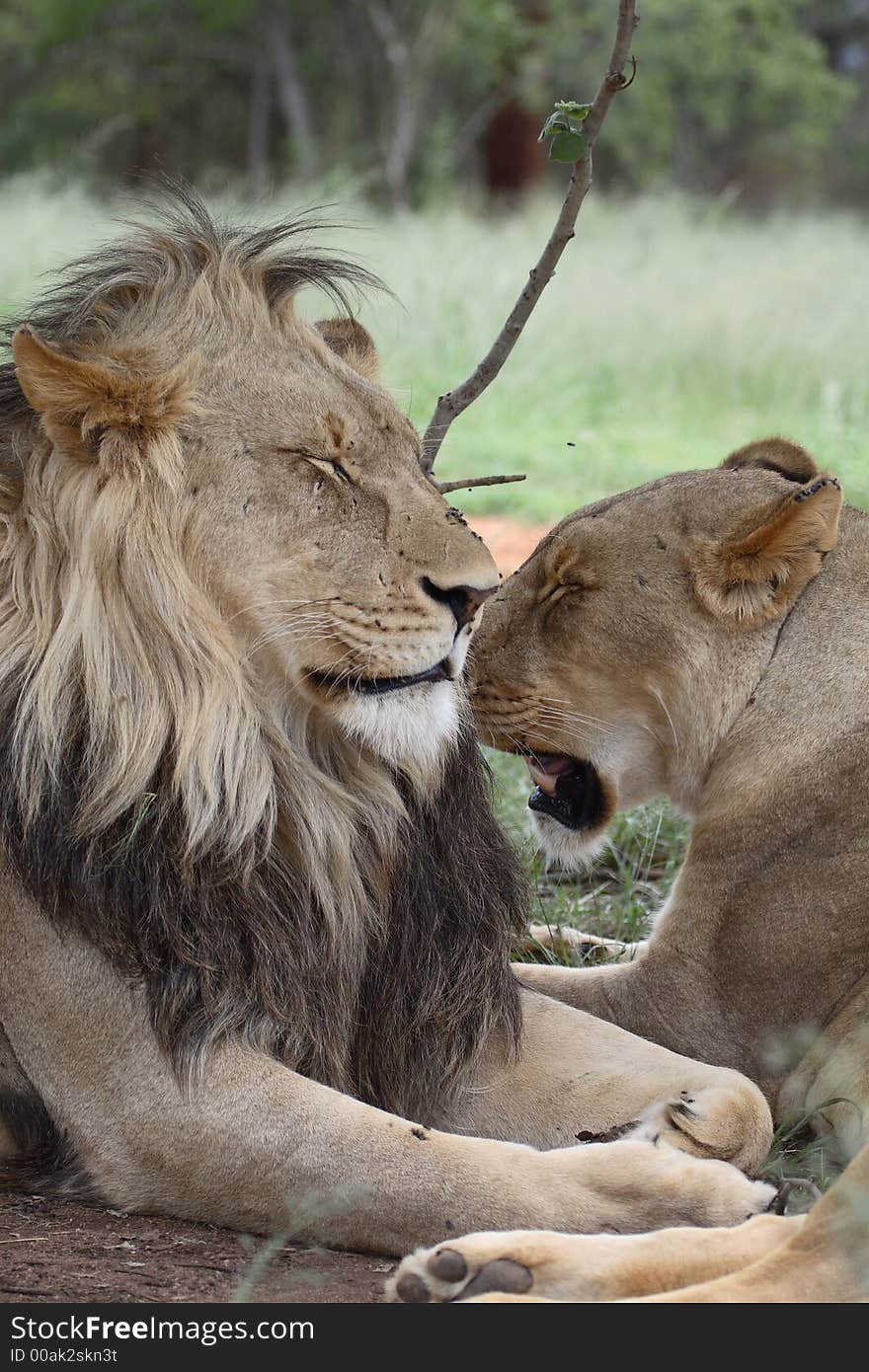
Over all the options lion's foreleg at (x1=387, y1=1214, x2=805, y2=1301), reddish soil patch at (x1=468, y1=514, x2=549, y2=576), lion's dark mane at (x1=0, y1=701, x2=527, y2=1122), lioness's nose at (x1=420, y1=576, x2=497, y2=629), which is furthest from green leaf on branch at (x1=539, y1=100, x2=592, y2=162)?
reddish soil patch at (x1=468, y1=514, x2=549, y2=576)

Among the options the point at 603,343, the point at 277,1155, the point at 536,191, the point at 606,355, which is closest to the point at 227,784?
the point at 277,1155

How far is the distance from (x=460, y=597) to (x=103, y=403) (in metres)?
0.59

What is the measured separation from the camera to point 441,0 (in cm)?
→ 2609

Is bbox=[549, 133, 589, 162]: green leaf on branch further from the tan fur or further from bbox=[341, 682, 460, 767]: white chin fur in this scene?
the tan fur

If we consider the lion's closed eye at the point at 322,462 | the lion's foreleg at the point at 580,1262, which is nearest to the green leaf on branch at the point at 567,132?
the lion's closed eye at the point at 322,462

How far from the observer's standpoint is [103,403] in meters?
2.51

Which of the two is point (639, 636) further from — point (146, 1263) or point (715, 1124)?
point (146, 1263)

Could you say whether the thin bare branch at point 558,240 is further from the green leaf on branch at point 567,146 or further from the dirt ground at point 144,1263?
the dirt ground at point 144,1263

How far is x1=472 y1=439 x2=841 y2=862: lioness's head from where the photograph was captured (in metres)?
3.34

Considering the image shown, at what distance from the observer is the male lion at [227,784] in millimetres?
2439

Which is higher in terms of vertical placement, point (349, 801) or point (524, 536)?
point (349, 801)
